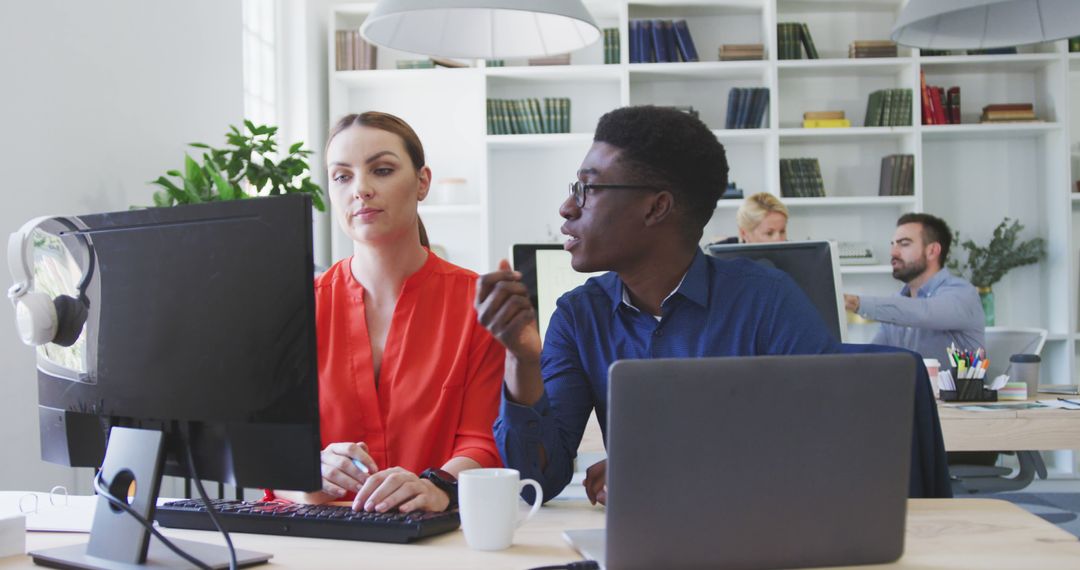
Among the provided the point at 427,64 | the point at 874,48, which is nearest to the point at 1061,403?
the point at 874,48

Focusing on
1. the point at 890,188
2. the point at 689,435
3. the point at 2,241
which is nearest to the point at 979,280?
the point at 890,188

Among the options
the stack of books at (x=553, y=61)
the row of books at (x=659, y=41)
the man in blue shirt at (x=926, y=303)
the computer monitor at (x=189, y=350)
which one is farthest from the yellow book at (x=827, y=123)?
the computer monitor at (x=189, y=350)

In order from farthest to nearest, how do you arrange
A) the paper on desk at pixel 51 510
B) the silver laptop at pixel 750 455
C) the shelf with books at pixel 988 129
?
the shelf with books at pixel 988 129 < the paper on desk at pixel 51 510 < the silver laptop at pixel 750 455

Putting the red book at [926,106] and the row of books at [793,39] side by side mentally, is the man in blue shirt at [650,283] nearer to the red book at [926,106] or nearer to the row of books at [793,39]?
the row of books at [793,39]

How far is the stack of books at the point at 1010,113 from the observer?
214 inches

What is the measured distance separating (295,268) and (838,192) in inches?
201

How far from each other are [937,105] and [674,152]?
442 centimetres

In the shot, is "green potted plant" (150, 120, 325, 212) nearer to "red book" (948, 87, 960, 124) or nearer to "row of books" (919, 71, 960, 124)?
"row of books" (919, 71, 960, 124)

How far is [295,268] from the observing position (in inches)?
39.8

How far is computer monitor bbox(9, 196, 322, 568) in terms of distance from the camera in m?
1.02

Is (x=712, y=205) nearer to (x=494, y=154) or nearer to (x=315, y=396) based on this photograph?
(x=315, y=396)

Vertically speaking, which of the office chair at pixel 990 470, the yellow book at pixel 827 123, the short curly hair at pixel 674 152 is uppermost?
the yellow book at pixel 827 123

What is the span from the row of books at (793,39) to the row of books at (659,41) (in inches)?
18.8

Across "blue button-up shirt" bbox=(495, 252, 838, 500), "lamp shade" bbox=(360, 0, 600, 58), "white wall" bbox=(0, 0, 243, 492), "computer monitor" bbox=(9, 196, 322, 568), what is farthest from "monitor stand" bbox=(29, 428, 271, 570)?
"white wall" bbox=(0, 0, 243, 492)
